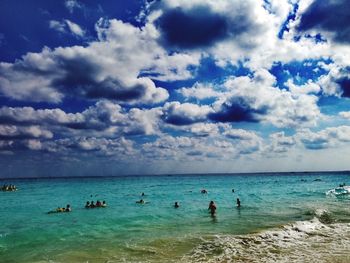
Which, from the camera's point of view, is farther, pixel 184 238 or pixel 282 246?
pixel 184 238

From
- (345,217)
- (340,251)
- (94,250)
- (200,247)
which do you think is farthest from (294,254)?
(345,217)

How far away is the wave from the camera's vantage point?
1628cm

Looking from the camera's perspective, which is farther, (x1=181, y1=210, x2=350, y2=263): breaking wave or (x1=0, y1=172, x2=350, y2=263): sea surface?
(x1=0, y1=172, x2=350, y2=263): sea surface

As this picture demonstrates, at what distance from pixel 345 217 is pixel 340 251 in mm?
13976

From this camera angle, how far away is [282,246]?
1870cm

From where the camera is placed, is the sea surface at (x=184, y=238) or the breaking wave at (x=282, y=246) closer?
the breaking wave at (x=282, y=246)

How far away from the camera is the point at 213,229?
25.2 meters

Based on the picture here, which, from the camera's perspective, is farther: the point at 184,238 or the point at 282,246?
the point at 184,238

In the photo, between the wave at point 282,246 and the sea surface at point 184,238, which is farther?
the sea surface at point 184,238

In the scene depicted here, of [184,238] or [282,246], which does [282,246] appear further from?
[184,238]

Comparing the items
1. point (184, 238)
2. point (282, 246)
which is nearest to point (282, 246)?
point (282, 246)

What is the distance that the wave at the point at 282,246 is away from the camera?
641 inches

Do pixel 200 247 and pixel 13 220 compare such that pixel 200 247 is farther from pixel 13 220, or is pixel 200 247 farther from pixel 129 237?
pixel 13 220

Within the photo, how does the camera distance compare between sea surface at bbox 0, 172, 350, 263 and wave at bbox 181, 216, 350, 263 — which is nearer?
wave at bbox 181, 216, 350, 263
